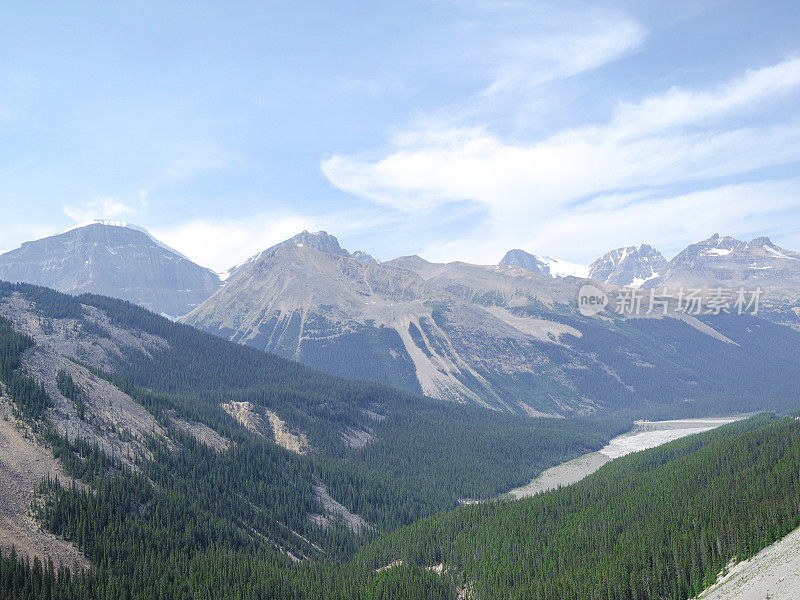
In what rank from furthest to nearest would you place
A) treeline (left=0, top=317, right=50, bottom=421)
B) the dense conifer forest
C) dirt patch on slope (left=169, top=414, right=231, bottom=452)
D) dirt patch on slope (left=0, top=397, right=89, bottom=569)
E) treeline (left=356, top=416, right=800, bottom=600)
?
1. dirt patch on slope (left=169, top=414, right=231, bottom=452)
2. treeline (left=0, top=317, right=50, bottom=421)
3. the dense conifer forest
4. treeline (left=356, top=416, right=800, bottom=600)
5. dirt patch on slope (left=0, top=397, right=89, bottom=569)

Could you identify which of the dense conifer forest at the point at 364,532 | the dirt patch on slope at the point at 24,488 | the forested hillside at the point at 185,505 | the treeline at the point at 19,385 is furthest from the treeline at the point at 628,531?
the treeline at the point at 19,385

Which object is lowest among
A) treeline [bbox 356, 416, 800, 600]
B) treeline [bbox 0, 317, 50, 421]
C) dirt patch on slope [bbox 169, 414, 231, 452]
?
treeline [bbox 356, 416, 800, 600]

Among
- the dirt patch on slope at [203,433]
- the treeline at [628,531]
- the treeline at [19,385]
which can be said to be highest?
the treeline at [19,385]

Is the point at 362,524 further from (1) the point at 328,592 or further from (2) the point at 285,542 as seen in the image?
(1) the point at 328,592

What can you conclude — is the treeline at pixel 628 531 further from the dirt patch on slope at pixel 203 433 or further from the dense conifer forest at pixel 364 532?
the dirt patch on slope at pixel 203 433

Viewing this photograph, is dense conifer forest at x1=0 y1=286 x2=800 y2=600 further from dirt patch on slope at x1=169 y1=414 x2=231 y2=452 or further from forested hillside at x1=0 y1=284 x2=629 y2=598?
dirt patch on slope at x1=169 y1=414 x2=231 y2=452

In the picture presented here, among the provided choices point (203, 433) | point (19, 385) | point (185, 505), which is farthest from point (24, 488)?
point (203, 433)

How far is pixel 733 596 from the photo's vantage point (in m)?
75.6

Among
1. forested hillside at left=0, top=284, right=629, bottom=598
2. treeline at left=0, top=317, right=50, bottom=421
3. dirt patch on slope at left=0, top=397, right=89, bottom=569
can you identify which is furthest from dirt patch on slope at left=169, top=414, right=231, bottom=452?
dirt patch on slope at left=0, top=397, right=89, bottom=569

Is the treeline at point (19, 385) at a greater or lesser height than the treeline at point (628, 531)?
greater

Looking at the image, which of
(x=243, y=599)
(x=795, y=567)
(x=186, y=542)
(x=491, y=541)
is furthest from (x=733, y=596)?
(x=186, y=542)

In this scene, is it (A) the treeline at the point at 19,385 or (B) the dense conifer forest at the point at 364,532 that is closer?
(B) the dense conifer forest at the point at 364,532

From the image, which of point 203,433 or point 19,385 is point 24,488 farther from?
point 203,433

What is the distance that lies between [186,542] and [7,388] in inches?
1824
